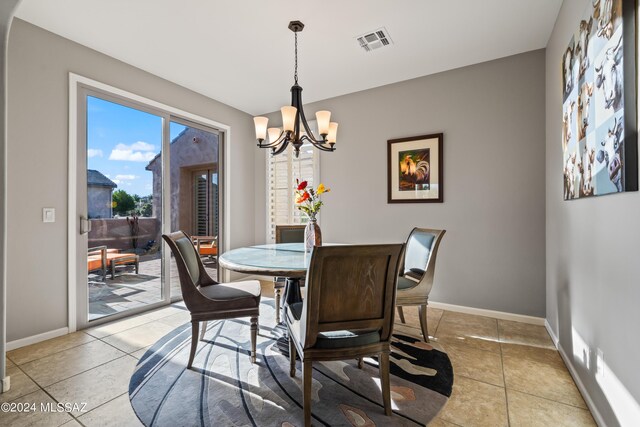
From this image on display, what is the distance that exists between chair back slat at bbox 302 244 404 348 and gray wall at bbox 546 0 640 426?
0.98 metres

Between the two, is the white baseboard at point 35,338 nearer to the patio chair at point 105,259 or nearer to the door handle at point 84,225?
the patio chair at point 105,259

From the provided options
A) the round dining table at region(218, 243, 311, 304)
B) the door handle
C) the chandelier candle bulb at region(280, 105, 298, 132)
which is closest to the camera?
the round dining table at region(218, 243, 311, 304)

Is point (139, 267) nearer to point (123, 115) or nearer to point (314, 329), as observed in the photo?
point (123, 115)

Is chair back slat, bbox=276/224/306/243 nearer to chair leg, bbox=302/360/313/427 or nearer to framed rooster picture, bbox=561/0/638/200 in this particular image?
chair leg, bbox=302/360/313/427

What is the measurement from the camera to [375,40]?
2.77m

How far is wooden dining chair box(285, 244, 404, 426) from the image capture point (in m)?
1.46

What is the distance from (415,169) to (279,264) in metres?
2.26

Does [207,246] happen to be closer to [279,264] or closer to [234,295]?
[234,295]

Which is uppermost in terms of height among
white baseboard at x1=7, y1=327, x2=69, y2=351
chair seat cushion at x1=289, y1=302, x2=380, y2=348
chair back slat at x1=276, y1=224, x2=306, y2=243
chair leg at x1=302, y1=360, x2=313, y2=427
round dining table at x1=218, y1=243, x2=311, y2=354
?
chair back slat at x1=276, y1=224, x2=306, y2=243

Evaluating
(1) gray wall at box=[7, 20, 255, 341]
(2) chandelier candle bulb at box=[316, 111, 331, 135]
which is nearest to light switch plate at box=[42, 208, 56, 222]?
(1) gray wall at box=[7, 20, 255, 341]

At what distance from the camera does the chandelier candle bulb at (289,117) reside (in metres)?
2.38

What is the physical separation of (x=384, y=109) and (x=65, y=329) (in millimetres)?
4095

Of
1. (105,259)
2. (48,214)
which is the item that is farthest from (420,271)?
(48,214)

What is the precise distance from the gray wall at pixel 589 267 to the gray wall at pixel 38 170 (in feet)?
13.0
